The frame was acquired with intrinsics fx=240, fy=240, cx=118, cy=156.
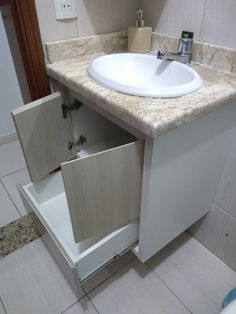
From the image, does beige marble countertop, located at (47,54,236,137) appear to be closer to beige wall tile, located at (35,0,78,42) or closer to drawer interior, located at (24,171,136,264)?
beige wall tile, located at (35,0,78,42)

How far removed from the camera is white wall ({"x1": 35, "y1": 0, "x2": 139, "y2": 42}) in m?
0.91

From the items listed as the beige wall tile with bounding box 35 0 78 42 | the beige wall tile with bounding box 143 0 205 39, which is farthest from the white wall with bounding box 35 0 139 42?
the beige wall tile with bounding box 143 0 205 39

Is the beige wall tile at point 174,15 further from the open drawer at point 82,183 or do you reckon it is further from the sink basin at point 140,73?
the open drawer at point 82,183

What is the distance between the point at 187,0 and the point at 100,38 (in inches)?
15.2

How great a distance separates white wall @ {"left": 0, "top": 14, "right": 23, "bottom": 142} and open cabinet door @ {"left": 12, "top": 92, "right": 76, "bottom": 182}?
99cm

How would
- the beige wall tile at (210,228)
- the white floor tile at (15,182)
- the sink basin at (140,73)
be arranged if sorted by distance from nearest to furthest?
the sink basin at (140,73) < the beige wall tile at (210,228) < the white floor tile at (15,182)

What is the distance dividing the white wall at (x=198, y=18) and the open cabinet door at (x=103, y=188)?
532 mm

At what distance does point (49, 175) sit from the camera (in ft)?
3.76

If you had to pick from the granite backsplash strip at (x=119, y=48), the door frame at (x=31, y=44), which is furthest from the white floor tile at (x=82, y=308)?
the granite backsplash strip at (x=119, y=48)

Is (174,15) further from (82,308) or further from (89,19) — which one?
(82,308)

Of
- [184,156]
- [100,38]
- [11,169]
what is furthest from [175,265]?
[11,169]

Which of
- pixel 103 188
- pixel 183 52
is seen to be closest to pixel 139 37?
pixel 183 52

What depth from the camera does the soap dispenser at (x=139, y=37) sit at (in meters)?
1.05

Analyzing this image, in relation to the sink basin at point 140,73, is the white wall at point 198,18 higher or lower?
higher
